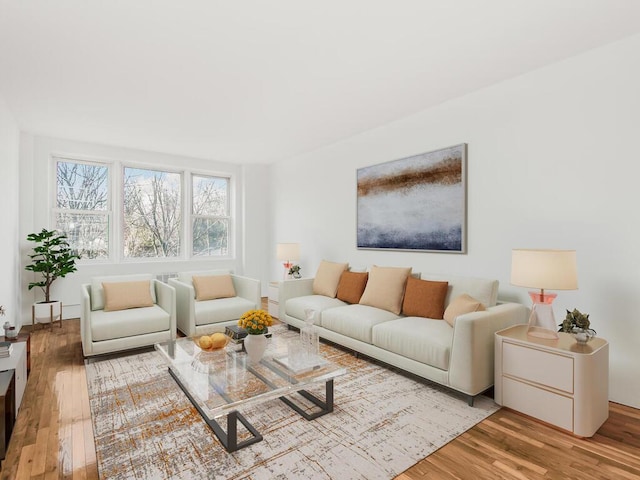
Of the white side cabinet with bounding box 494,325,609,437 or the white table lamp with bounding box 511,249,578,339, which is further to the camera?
the white table lamp with bounding box 511,249,578,339

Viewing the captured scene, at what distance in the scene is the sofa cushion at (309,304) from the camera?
3971 millimetres

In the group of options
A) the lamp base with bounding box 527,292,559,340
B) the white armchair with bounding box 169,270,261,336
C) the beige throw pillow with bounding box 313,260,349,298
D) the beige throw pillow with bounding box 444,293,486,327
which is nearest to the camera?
the lamp base with bounding box 527,292,559,340

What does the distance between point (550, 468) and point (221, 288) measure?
3.74 meters

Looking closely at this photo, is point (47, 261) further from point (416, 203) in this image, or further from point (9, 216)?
point (416, 203)

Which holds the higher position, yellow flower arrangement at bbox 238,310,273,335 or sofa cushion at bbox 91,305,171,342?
yellow flower arrangement at bbox 238,310,273,335

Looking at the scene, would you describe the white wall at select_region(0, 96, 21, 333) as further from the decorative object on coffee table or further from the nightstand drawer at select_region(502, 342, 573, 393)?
the nightstand drawer at select_region(502, 342, 573, 393)

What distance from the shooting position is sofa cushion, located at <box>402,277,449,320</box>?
10.7 ft

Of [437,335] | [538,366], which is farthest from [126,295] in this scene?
[538,366]

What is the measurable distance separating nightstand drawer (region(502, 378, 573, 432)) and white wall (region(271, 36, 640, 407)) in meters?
0.76

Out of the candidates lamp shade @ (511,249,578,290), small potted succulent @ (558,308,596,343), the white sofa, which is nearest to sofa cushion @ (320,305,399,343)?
the white sofa

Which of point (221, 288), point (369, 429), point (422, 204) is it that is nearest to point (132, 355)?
point (221, 288)

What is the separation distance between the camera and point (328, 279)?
447cm

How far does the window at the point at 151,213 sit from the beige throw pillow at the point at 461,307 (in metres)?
4.82

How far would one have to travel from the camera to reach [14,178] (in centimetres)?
423
